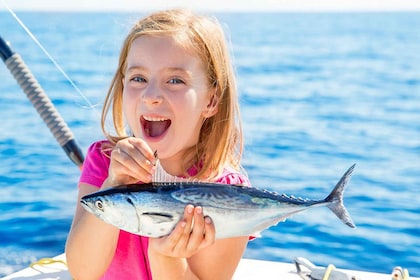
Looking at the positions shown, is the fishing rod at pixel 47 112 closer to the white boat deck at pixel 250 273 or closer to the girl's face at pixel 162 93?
the white boat deck at pixel 250 273

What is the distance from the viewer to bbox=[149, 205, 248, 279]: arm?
1.69 metres

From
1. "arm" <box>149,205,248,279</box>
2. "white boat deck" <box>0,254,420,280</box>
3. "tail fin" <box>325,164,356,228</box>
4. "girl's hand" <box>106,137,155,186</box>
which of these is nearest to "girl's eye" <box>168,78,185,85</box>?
"girl's hand" <box>106,137,155,186</box>

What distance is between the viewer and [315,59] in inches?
876

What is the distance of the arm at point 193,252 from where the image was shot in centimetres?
169

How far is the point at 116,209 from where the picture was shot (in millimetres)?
1607

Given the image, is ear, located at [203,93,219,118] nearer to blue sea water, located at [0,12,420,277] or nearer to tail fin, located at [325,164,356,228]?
blue sea water, located at [0,12,420,277]

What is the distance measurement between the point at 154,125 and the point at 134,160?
1.00 feet

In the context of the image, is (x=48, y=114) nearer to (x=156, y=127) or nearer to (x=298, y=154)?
(x=156, y=127)

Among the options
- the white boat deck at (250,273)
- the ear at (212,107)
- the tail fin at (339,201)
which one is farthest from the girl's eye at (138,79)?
the white boat deck at (250,273)

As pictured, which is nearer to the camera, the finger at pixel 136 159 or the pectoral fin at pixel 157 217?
the pectoral fin at pixel 157 217

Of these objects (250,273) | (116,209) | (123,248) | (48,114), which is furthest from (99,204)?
(48,114)

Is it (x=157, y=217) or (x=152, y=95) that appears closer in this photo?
(x=157, y=217)

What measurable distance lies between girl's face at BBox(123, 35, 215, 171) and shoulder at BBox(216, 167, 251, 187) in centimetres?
22

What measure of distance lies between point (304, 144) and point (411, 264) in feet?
14.4
